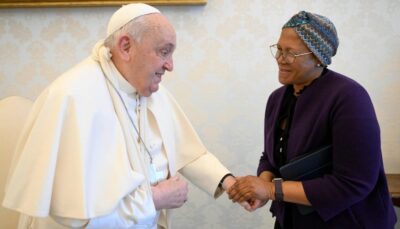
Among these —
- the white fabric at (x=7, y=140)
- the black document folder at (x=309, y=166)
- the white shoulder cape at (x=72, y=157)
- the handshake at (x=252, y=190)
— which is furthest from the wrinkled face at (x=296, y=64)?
the white fabric at (x=7, y=140)

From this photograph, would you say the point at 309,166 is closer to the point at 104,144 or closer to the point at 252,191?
the point at 252,191

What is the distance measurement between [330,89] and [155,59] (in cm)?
65

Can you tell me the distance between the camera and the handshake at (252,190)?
1571 mm

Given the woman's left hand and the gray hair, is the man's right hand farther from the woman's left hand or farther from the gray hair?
the gray hair

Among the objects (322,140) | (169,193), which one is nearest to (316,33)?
(322,140)

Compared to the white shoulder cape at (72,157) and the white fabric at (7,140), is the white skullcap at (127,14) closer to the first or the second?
the white shoulder cape at (72,157)

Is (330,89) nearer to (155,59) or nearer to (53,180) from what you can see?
(155,59)

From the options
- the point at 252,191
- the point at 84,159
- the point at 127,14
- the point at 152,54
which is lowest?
the point at 252,191

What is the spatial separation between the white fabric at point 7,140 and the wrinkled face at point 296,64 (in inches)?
46.2

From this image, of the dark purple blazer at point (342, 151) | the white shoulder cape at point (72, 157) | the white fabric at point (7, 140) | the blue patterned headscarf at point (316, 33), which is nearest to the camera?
the white shoulder cape at point (72, 157)

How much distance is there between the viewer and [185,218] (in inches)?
98.6

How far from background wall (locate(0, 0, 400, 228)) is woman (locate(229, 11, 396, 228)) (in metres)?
0.71

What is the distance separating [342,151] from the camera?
140 cm

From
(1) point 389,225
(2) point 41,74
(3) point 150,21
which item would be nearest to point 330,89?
(1) point 389,225
